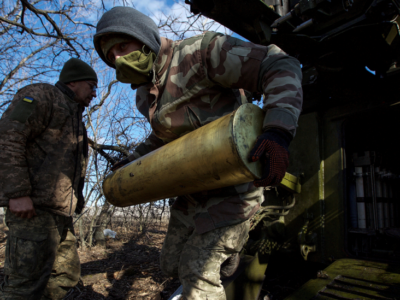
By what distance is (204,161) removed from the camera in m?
1.34

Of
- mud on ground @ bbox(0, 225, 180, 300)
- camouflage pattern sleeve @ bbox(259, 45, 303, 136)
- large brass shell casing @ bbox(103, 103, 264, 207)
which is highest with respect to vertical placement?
camouflage pattern sleeve @ bbox(259, 45, 303, 136)

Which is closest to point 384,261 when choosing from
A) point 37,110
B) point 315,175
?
point 315,175

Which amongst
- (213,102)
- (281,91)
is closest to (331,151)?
(213,102)

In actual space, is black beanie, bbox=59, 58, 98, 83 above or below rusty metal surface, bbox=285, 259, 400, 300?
above

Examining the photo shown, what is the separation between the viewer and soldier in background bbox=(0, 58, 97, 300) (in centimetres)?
214

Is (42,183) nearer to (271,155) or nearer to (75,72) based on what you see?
(75,72)

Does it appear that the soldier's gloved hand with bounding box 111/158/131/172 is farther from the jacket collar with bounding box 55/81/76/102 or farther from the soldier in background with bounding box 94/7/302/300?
the jacket collar with bounding box 55/81/76/102

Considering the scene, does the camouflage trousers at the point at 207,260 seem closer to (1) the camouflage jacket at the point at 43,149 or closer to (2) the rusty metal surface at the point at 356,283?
(2) the rusty metal surface at the point at 356,283

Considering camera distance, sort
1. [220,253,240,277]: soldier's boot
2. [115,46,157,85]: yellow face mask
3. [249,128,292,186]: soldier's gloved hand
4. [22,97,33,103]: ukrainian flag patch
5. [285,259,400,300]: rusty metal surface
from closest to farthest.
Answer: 1. [249,128,292,186]: soldier's gloved hand
2. [115,46,157,85]: yellow face mask
3. [285,259,400,300]: rusty metal surface
4. [220,253,240,277]: soldier's boot
5. [22,97,33,103]: ukrainian flag patch

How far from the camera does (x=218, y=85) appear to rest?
1.75 m

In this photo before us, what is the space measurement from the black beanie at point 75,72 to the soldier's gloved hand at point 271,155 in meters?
2.15

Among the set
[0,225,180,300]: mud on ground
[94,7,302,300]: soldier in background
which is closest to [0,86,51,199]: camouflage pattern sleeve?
[94,7,302,300]: soldier in background

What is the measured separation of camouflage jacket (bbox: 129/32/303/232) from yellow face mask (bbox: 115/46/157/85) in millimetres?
52

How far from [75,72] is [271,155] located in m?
2.28
